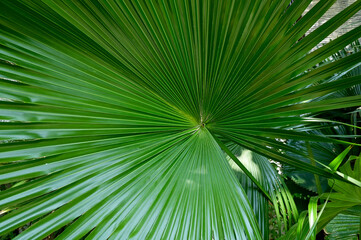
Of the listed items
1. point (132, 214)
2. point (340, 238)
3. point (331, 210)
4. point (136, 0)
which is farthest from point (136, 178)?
point (340, 238)

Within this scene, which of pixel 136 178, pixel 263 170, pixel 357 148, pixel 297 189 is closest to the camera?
pixel 136 178

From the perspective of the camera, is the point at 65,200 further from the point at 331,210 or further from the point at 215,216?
the point at 331,210

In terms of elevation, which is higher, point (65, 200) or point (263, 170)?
point (65, 200)

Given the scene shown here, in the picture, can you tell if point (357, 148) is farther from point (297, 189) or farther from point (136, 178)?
point (136, 178)

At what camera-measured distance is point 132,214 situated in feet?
2.26

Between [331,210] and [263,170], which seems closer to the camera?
[331,210]

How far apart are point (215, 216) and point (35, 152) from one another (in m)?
0.49

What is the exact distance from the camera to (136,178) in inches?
28.5

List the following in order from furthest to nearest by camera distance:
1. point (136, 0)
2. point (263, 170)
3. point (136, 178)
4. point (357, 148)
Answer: point (357, 148) < point (263, 170) < point (136, 178) < point (136, 0)

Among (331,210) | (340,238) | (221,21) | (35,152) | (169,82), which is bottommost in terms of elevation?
(340,238)

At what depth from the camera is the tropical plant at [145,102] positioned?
58cm

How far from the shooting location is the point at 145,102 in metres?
0.74

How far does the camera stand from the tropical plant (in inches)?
22.8

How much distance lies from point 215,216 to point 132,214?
230mm
